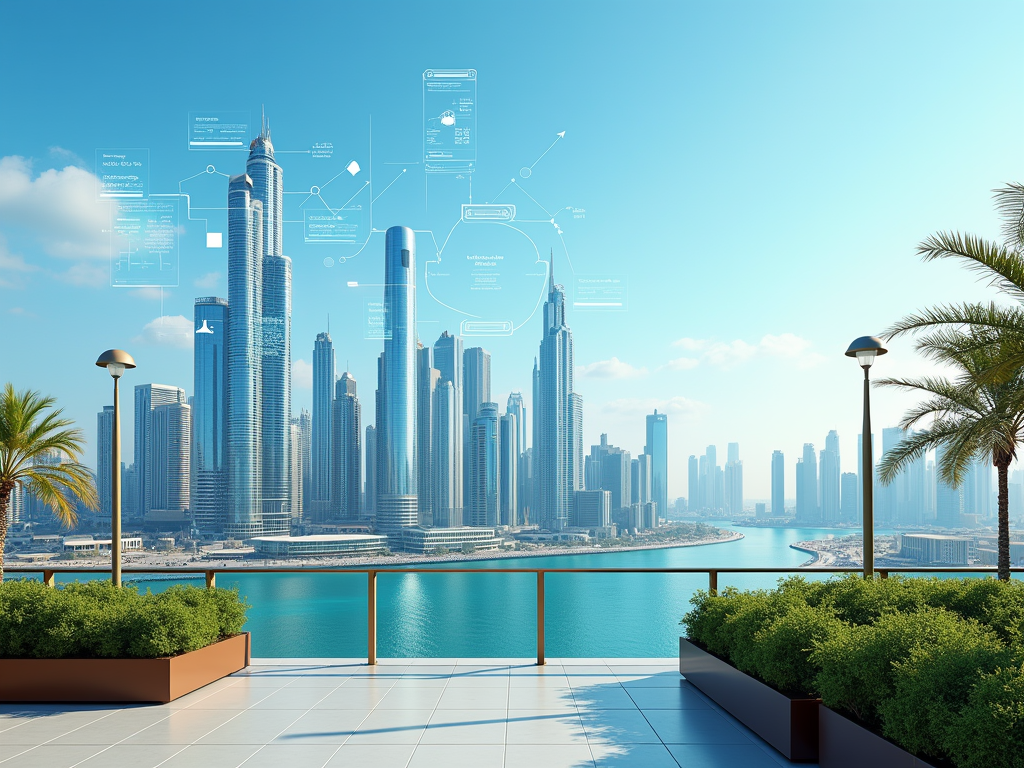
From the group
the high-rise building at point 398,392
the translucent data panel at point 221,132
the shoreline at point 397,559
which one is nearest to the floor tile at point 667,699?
the translucent data panel at point 221,132

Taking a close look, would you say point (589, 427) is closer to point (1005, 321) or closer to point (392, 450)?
point (392, 450)

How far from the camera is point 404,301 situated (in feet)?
264

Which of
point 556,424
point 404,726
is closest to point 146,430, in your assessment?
point 556,424

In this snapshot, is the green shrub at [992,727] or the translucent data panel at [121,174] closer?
the green shrub at [992,727]

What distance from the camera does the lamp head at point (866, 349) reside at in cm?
672

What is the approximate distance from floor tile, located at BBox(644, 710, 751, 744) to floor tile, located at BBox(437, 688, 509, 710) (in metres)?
1.05

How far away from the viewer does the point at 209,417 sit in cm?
7288

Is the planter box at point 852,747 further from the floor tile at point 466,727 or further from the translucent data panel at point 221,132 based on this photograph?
the translucent data panel at point 221,132

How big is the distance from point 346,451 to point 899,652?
75.2 m

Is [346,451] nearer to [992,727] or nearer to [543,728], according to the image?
[543,728]

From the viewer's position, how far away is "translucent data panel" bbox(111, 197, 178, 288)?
20547mm

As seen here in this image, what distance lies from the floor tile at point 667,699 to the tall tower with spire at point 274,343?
6660cm

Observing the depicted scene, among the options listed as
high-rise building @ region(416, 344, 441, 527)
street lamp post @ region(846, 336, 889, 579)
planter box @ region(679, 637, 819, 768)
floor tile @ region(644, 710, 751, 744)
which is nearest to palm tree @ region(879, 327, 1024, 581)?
street lamp post @ region(846, 336, 889, 579)

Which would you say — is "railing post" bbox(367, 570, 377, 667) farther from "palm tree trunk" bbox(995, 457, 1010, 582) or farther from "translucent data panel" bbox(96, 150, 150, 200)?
"translucent data panel" bbox(96, 150, 150, 200)
